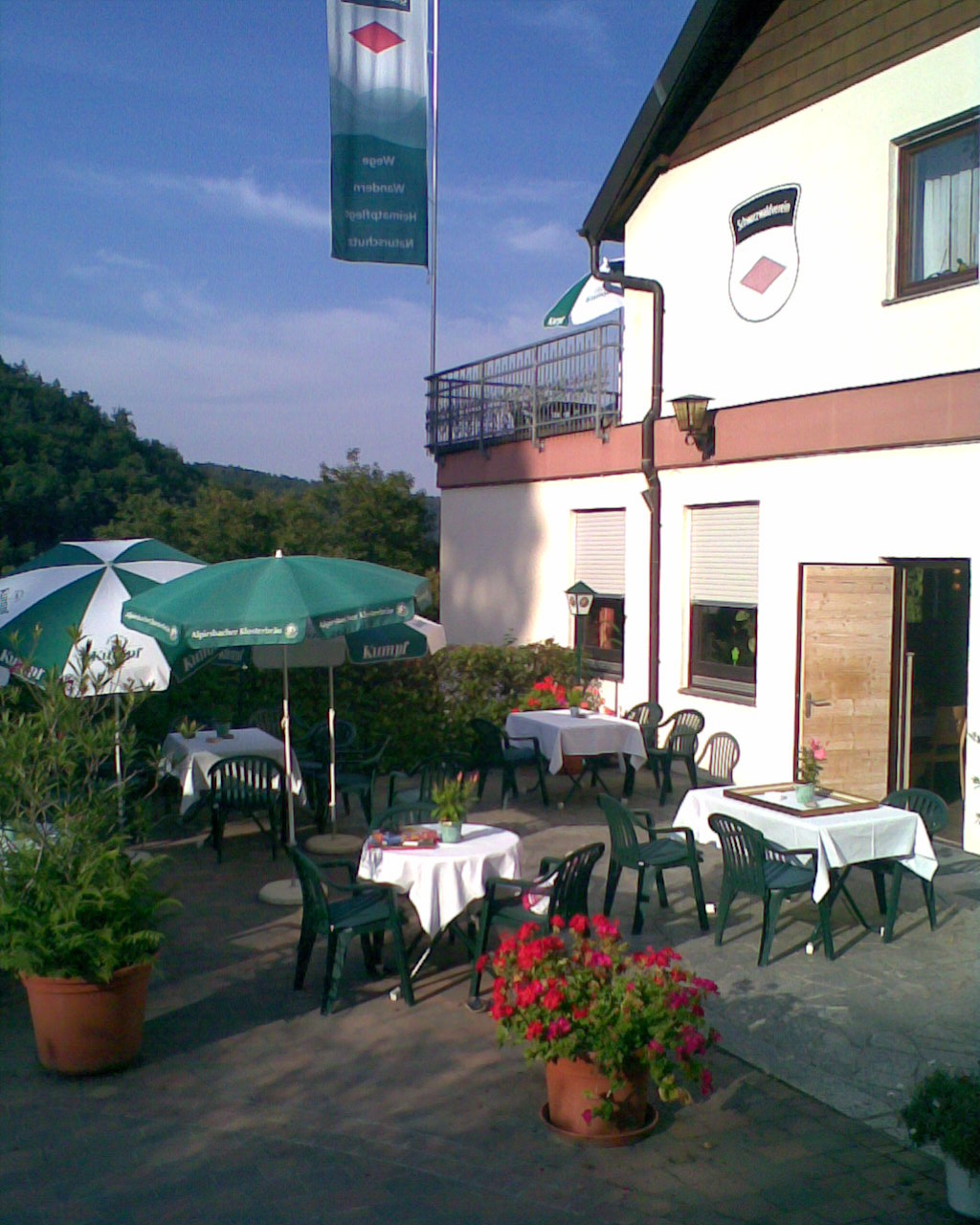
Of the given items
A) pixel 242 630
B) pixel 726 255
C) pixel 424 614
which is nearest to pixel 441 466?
pixel 424 614

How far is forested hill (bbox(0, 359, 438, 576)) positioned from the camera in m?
23.6

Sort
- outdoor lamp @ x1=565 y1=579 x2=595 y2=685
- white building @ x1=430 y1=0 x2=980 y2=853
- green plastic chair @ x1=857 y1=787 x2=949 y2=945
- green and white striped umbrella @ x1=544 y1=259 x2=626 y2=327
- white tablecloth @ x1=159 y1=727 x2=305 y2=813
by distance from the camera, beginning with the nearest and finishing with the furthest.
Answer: green plastic chair @ x1=857 y1=787 x2=949 y2=945
white tablecloth @ x1=159 y1=727 x2=305 y2=813
white building @ x1=430 y1=0 x2=980 y2=853
outdoor lamp @ x1=565 y1=579 x2=595 y2=685
green and white striped umbrella @ x1=544 y1=259 x2=626 y2=327

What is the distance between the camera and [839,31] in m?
10.6

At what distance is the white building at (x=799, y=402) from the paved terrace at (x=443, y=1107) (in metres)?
3.72

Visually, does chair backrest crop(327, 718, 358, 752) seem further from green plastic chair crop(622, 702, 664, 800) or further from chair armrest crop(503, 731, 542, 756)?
green plastic chair crop(622, 702, 664, 800)

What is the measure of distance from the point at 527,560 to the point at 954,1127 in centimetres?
1224

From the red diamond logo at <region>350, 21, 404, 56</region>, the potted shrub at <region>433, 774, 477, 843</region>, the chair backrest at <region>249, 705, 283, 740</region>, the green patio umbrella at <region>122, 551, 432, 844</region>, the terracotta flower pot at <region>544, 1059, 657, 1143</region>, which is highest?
the red diamond logo at <region>350, 21, 404, 56</region>

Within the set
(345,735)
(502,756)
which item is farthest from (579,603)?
(345,735)

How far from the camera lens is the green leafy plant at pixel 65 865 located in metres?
5.14

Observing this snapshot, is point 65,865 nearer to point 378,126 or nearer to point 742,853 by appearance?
point 742,853

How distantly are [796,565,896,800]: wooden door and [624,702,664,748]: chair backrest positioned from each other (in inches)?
72.3

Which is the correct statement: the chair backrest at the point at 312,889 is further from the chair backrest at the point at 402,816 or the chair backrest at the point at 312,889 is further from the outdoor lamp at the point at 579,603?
the outdoor lamp at the point at 579,603

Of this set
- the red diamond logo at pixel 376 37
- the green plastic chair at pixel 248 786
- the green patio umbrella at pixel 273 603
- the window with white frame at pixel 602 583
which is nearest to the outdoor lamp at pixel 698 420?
the window with white frame at pixel 602 583

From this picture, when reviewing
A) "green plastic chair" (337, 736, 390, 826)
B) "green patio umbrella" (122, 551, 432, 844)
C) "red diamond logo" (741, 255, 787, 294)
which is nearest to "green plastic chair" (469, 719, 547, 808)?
"green plastic chair" (337, 736, 390, 826)
